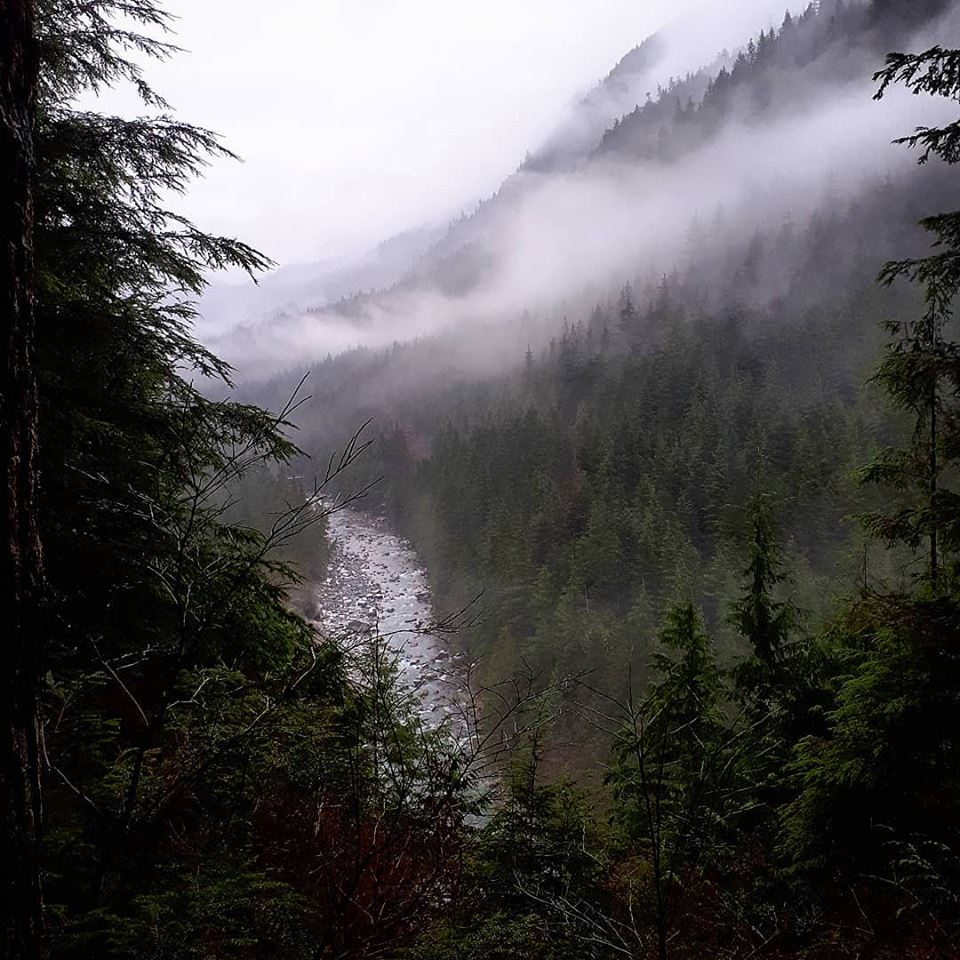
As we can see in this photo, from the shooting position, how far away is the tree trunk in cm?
181

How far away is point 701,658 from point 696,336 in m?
119

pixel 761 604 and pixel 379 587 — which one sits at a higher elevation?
pixel 379 587

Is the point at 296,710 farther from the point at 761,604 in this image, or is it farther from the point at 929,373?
the point at 761,604

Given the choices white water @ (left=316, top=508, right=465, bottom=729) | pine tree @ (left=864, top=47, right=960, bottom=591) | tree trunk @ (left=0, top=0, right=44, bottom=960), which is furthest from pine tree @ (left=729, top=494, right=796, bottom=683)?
white water @ (left=316, top=508, right=465, bottom=729)

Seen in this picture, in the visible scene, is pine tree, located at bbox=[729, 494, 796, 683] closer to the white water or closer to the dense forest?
the dense forest

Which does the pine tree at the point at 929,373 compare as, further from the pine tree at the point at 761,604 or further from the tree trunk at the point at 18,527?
Answer: the pine tree at the point at 761,604

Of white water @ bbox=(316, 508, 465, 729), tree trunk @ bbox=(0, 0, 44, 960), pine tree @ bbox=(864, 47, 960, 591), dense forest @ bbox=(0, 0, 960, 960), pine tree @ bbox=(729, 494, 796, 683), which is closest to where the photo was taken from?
tree trunk @ bbox=(0, 0, 44, 960)

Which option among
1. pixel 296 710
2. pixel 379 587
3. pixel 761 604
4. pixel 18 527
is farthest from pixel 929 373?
pixel 379 587

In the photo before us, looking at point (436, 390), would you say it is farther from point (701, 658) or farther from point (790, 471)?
point (701, 658)

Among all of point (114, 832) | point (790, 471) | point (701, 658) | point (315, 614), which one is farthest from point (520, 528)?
point (114, 832)

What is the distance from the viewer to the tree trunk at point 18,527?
1808 mm

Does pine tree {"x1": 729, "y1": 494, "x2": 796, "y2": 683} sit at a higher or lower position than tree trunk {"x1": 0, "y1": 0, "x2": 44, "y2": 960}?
higher

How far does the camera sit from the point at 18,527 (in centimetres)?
190

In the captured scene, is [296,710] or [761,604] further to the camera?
[761,604]
